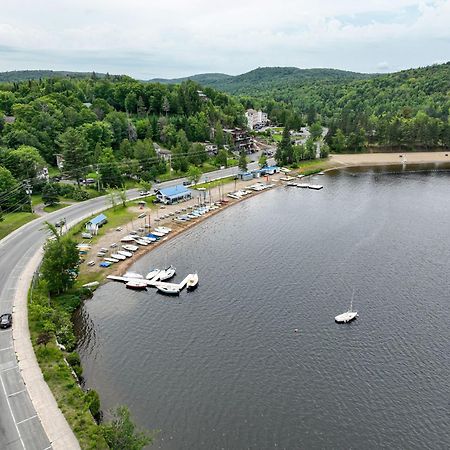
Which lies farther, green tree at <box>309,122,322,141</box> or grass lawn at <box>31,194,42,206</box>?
green tree at <box>309,122,322,141</box>

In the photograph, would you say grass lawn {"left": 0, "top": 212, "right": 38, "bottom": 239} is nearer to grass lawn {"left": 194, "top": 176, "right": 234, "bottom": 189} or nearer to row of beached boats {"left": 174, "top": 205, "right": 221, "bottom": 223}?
row of beached boats {"left": 174, "top": 205, "right": 221, "bottom": 223}

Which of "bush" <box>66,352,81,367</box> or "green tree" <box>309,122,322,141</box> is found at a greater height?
"green tree" <box>309,122,322,141</box>

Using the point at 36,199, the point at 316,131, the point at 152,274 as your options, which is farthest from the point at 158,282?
the point at 316,131

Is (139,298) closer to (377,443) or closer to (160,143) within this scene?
(377,443)

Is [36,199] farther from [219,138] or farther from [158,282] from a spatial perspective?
[219,138]

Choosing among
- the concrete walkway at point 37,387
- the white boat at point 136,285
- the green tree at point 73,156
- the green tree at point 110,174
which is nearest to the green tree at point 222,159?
the green tree at point 110,174

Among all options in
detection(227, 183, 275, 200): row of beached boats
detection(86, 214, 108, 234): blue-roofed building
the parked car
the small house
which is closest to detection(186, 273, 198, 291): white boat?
detection(86, 214, 108, 234): blue-roofed building

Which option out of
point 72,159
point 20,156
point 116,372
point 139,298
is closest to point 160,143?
point 72,159
